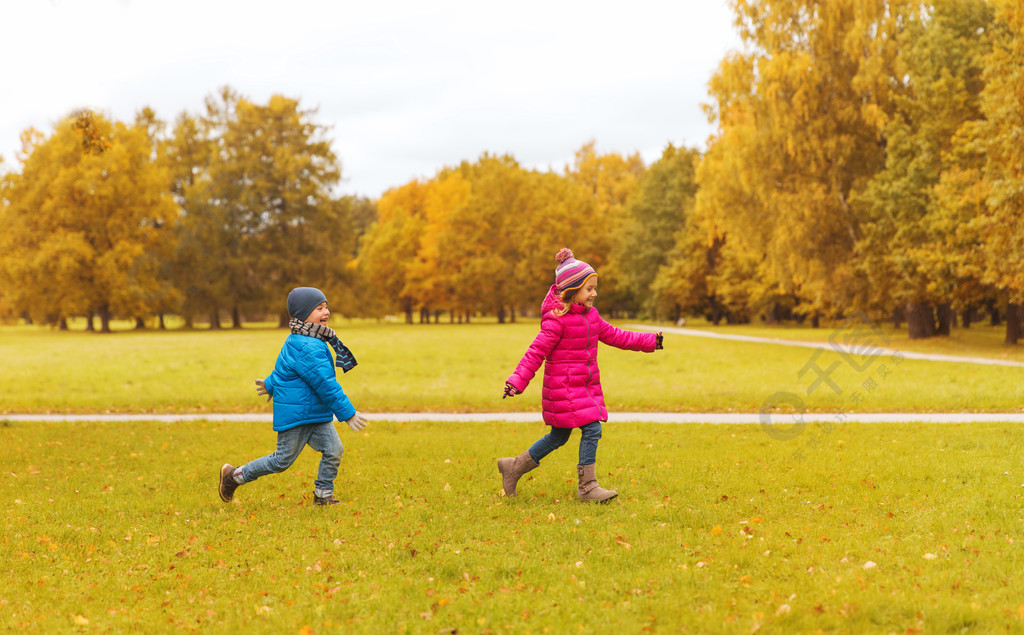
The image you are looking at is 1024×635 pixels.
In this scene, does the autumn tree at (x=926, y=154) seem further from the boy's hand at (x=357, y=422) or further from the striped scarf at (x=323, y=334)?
the boy's hand at (x=357, y=422)

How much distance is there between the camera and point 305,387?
649cm

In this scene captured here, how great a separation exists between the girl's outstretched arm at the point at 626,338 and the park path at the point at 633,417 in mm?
5193

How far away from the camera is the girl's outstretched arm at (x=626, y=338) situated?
6.50m

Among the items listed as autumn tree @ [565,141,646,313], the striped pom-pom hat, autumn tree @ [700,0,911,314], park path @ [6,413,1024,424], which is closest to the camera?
the striped pom-pom hat

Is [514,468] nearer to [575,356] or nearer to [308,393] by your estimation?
[575,356]

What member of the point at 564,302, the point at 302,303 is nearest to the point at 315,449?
the point at 302,303

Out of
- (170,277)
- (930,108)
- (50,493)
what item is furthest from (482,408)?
(170,277)

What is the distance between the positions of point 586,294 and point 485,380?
12.9m

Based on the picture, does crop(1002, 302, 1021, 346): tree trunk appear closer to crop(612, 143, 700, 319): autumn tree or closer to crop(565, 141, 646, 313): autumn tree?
crop(612, 143, 700, 319): autumn tree

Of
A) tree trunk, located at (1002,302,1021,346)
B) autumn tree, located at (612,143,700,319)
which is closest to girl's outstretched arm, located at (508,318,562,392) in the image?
tree trunk, located at (1002,302,1021,346)

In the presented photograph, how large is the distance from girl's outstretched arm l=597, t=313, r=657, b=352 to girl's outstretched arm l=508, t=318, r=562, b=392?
16.9 inches

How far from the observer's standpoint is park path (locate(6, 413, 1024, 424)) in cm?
1123

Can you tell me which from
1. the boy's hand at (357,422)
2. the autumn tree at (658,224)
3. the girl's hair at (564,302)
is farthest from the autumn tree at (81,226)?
the girl's hair at (564,302)

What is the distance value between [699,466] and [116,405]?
1175 centimetres
